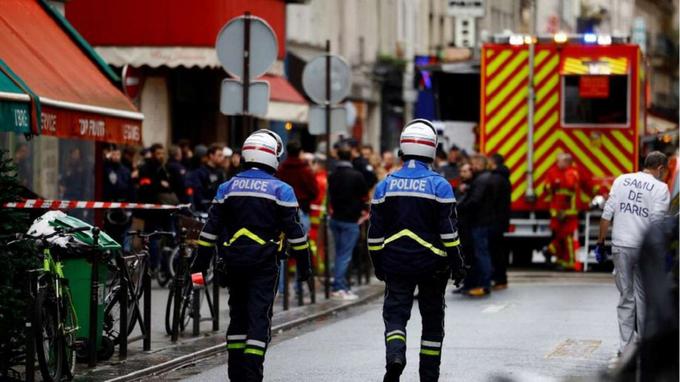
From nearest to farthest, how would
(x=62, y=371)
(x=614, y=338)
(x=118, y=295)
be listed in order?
(x=62, y=371) → (x=118, y=295) → (x=614, y=338)

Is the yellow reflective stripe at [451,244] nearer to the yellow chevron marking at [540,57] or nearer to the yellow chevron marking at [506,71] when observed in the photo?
the yellow chevron marking at [506,71]

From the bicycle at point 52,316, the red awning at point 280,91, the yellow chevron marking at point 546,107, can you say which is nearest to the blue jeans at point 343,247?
the yellow chevron marking at point 546,107

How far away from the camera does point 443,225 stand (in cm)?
1123

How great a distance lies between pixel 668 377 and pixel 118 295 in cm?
864

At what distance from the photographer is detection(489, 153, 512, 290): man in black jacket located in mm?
22094

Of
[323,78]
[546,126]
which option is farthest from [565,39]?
[323,78]

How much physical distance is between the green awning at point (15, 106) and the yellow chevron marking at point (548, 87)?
12.1 metres

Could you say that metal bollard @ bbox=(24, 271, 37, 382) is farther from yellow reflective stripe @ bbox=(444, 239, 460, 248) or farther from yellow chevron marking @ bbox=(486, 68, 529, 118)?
yellow chevron marking @ bbox=(486, 68, 529, 118)

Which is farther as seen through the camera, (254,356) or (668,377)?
(254,356)

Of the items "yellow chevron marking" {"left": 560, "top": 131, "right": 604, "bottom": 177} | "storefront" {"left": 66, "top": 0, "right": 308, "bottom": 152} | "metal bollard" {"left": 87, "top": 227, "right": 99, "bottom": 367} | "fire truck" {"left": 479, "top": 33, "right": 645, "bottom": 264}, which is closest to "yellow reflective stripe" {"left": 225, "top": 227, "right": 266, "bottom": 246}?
"metal bollard" {"left": 87, "top": 227, "right": 99, "bottom": 367}

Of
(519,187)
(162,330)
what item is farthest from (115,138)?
(519,187)

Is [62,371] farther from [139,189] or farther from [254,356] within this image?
[139,189]

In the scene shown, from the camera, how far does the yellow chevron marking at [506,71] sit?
84.6 feet

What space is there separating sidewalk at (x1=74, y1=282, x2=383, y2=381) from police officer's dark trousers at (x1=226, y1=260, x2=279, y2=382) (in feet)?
5.32
